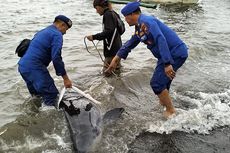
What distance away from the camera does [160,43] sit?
19.5 ft

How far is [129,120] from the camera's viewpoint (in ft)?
23.1

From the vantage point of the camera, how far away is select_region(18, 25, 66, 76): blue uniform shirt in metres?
6.26

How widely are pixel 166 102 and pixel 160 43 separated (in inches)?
53.4

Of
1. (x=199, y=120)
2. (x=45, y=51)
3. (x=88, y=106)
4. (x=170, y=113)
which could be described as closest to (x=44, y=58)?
(x=45, y=51)

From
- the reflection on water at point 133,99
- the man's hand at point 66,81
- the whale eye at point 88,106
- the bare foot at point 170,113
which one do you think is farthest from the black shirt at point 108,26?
the bare foot at point 170,113

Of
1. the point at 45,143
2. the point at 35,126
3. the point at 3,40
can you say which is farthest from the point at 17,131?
the point at 3,40

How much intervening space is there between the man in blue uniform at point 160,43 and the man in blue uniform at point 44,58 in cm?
126

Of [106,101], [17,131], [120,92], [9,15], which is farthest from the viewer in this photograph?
[9,15]

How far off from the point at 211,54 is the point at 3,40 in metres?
7.84

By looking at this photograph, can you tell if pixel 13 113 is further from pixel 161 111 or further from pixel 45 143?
pixel 161 111

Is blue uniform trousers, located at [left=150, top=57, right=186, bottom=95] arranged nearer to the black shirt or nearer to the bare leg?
the bare leg

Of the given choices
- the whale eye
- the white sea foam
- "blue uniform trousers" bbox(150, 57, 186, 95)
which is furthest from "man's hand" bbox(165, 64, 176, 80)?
the whale eye

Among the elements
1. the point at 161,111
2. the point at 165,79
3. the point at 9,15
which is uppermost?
the point at 165,79

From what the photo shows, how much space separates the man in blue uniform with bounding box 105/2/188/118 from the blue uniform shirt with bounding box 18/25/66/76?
4.29 feet
